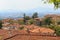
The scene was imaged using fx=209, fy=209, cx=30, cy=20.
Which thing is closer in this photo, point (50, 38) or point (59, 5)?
point (59, 5)

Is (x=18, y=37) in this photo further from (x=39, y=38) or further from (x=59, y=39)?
(x=59, y=39)

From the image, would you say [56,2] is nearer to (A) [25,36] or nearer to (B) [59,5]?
(B) [59,5]

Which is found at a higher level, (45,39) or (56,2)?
(56,2)

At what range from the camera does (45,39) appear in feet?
30.9

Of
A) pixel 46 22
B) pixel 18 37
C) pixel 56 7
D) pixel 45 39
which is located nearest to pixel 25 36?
pixel 18 37

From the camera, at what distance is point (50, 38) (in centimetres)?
956

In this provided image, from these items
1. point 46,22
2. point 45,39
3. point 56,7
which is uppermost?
point 56,7

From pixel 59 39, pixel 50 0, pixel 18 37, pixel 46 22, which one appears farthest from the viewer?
pixel 46 22

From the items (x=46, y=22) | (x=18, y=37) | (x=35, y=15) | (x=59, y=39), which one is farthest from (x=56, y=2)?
(x=35, y=15)

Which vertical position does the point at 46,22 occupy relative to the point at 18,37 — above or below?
below

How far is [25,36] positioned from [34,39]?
2.36ft

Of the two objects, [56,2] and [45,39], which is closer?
[56,2]

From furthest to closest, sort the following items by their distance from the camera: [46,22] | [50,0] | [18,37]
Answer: [46,22]
[18,37]
[50,0]

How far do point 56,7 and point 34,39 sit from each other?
355 centimetres
